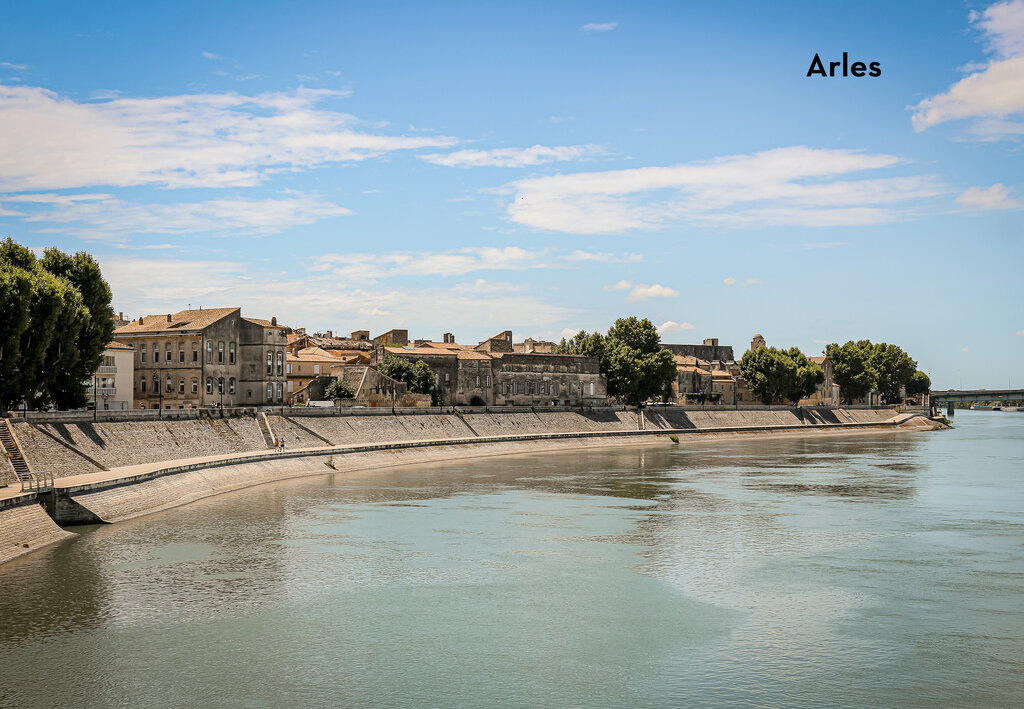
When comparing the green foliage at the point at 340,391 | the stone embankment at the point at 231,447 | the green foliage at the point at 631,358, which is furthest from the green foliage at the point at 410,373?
the green foliage at the point at 631,358

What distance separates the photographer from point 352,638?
26.8m

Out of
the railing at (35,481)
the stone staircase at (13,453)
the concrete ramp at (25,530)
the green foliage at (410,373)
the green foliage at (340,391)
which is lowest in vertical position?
the concrete ramp at (25,530)

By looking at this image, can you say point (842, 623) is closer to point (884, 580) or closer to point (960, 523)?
point (884, 580)

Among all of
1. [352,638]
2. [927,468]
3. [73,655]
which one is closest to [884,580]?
[352,638]

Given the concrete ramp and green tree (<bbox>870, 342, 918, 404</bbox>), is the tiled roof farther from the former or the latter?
green tree (<bbox>870, 342, 918, 404</bbox>)

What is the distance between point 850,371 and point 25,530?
162 meters

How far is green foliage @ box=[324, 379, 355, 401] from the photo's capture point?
332 ft

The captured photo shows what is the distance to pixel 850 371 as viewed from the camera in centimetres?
17588

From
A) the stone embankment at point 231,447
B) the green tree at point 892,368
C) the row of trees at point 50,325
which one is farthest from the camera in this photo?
the green tree at point 892,368

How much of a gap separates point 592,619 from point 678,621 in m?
2.63

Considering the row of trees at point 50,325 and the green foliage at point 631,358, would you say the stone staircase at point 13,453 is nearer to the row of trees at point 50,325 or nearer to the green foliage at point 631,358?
the row of trees at point 50,325

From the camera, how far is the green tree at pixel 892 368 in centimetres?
19100

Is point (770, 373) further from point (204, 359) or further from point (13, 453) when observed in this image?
point (13, 453)

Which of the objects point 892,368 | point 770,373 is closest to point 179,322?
point 770,373
